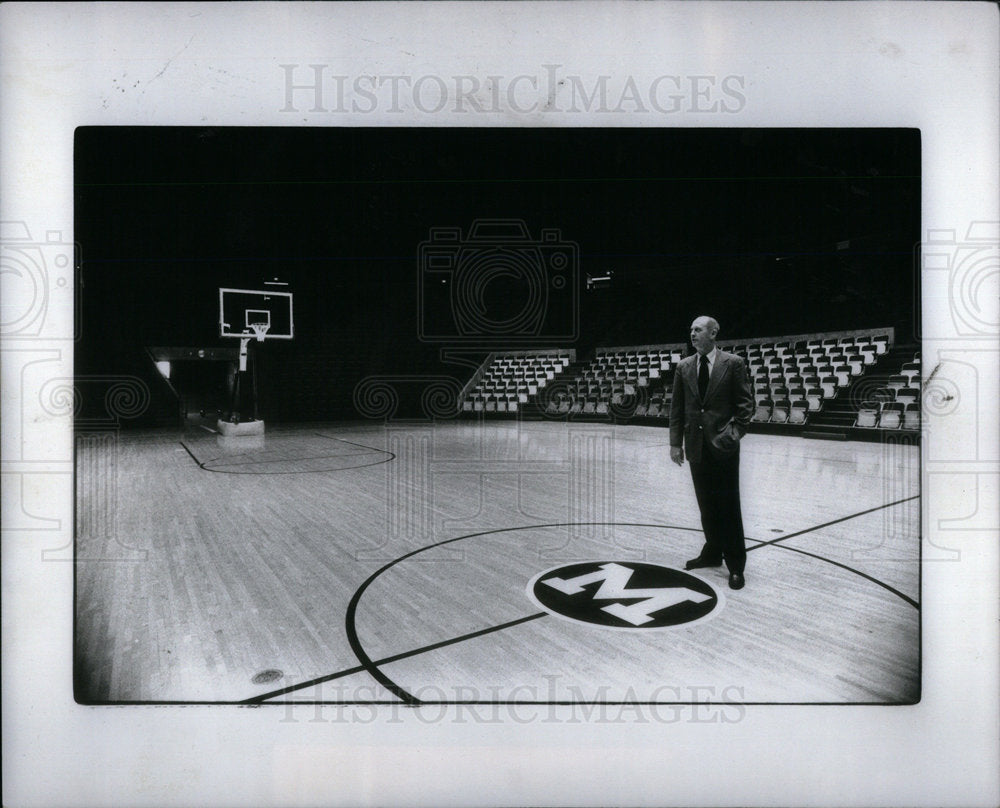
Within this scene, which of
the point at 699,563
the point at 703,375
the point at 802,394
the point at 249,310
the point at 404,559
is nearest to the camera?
the point at 703,375

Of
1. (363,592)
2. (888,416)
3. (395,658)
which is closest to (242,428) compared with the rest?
(363,592)

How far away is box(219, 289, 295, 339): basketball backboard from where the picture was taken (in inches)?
383

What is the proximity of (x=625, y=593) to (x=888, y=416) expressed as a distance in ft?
23.5

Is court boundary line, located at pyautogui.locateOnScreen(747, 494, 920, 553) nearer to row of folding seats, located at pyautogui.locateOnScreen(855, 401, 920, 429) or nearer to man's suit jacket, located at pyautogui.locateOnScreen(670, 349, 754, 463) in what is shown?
man's suit jacket, located at pyautogui.locateOnScreen(670, 349, 754, 463)

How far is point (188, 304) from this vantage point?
36.3ft

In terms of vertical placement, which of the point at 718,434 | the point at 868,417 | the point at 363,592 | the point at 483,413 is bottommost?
the point at 363,592

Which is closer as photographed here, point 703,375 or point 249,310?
point 703,375

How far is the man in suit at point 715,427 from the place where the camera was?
2361mm

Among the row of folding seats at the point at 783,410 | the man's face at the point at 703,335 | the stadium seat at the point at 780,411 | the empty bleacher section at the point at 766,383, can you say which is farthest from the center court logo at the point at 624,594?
the stadium seat at the point at 780,411

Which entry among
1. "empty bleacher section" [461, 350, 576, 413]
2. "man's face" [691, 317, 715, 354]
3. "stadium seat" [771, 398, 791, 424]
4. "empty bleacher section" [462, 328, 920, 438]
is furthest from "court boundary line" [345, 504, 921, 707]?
"empty bleacher section" [461, 350, 576, 413]

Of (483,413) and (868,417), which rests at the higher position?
(868,417)

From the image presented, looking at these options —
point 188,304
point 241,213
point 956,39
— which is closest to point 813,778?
point 956,39

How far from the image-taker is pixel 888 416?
7.53 meters

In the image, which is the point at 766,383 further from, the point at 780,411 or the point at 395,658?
the point at 395,658
